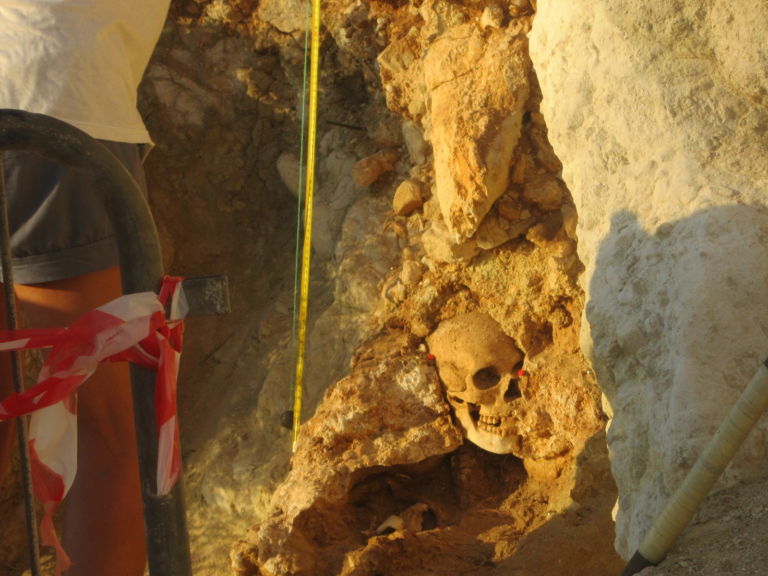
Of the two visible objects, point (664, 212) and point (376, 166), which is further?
point (376, 166)

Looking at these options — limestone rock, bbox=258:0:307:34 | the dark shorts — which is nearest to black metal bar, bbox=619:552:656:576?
the dark shorts

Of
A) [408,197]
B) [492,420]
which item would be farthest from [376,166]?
[492,420]

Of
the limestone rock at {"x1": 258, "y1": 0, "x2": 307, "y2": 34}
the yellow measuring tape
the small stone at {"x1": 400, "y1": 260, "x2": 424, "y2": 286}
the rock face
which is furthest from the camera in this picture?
the limestone rock at {"x1": 258, "y1": 0, "x2": 307, "y2": 34}

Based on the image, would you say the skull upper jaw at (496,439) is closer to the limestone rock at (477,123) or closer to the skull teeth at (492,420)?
the skull teeth at (492,420)

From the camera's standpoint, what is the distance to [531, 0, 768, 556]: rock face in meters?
1.39

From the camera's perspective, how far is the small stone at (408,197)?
2.94 metres

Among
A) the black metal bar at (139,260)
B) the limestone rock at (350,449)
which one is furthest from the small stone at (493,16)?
the black metal bar at (139,260)

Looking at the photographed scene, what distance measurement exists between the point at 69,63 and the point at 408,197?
57.1 inches

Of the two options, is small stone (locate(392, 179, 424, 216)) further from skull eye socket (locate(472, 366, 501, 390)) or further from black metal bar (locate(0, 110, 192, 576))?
black metal bar (locate(0, 110, 192, 576))

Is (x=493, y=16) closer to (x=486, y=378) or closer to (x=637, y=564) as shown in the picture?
(x=486, y=378)

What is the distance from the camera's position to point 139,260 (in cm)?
119

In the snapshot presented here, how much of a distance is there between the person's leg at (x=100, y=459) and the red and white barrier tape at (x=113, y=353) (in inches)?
17.5

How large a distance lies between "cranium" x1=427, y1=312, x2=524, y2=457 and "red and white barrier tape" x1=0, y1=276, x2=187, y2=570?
1.54 meters

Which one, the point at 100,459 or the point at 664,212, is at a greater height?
the point at 664,212
